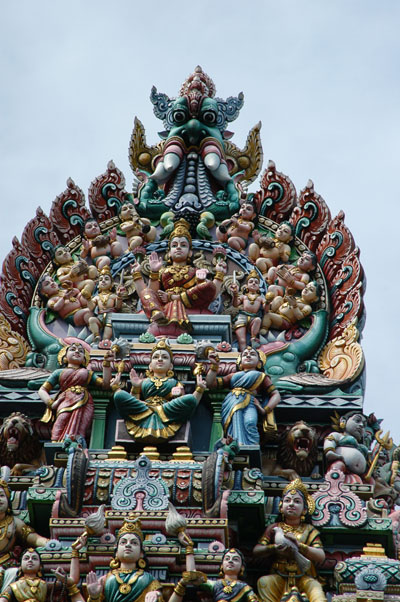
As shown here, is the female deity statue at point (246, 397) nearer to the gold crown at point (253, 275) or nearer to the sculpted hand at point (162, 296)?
the sculpted hand at point (162, 296)

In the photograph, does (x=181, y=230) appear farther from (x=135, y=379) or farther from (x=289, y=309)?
(x=135, y=379)

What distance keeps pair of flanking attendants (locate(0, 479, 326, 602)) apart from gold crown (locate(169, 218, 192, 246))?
18.8 ft

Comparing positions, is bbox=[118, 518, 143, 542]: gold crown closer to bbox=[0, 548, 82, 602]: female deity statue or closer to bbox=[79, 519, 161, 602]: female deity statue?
bbox=[79, 519, 161, 602]: female deity statue

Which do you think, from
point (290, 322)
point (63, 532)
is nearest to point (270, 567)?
point (63, 532)

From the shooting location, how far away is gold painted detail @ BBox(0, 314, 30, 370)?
915 inches

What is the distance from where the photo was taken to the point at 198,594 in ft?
60.8

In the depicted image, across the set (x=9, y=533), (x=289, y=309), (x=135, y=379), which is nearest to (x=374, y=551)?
(x=135, y=379)

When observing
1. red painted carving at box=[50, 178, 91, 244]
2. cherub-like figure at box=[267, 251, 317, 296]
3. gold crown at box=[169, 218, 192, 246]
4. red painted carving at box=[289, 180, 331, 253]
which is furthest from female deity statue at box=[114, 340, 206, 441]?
red painted carving at box=[50, 178, 91, 244]

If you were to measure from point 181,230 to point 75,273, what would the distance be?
1782mm

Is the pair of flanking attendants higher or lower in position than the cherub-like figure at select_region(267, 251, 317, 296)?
lower

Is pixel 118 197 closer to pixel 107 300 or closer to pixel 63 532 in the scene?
pixel 107 300

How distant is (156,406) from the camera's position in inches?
823

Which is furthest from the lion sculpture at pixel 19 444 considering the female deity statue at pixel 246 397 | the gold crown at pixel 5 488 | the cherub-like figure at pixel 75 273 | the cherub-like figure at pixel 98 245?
the cherub-like figure at pixel 98 245

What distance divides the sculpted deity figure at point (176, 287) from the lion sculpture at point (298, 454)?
243 cm
